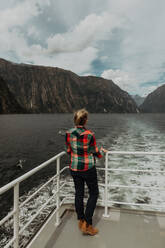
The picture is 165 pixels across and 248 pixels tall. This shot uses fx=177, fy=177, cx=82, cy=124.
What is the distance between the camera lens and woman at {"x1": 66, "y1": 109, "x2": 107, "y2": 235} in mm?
2920

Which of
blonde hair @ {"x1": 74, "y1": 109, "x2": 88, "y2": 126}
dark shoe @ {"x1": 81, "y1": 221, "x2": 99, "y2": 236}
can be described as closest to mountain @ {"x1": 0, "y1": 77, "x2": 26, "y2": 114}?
blonde hair @ {"x1": 74, "y1": 109, "x2": 88, "y2": 126}

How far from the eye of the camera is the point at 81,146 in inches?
115

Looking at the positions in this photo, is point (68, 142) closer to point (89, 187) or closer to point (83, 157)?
point (83, 157)

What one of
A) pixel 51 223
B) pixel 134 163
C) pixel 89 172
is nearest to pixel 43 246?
pixel 51 223

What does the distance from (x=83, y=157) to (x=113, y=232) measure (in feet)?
5.09

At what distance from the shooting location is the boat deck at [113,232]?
295 centimetres

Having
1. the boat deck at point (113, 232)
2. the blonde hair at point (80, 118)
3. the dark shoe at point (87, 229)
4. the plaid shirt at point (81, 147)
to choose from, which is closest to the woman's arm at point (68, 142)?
the plaid shirt at point (81, 147)

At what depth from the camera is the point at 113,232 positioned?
325 centimetres

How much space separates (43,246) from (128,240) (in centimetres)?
A: 144

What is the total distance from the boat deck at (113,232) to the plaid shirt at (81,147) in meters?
1.24

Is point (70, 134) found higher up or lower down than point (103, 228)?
higher up

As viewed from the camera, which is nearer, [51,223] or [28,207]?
[51,223]

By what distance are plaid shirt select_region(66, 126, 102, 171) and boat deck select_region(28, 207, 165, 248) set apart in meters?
1.24

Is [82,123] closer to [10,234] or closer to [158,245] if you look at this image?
[158,245]
